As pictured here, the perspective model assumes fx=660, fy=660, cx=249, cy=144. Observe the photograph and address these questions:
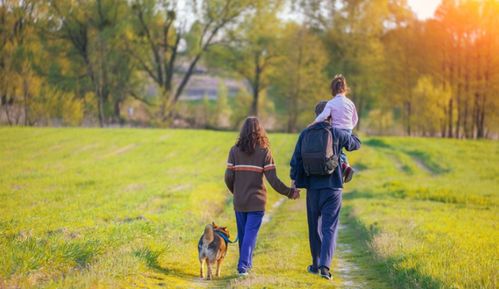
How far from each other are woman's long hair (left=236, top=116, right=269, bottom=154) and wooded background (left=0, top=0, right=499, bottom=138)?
42861mm

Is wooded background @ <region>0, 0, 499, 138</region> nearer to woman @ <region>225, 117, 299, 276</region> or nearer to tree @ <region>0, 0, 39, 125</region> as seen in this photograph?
tree @ <region>0, 0, 39, 125</region>

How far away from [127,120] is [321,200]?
194ft

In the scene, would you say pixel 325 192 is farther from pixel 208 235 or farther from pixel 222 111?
pixel 222 111

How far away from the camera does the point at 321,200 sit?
33.7 ft

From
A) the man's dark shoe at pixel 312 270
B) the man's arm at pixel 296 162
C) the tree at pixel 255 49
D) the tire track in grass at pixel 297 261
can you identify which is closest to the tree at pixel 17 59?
the tree at pixel 255 49

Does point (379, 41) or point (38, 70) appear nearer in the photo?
point (38, 70)

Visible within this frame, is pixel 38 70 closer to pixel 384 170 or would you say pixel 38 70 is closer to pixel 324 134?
pixel 384 170

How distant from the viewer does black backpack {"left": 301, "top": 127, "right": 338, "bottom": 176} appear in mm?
9898

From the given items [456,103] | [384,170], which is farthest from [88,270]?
[456,103]

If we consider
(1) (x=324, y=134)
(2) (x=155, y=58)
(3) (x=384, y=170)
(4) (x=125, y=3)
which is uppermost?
(4) (x=125, y=3)

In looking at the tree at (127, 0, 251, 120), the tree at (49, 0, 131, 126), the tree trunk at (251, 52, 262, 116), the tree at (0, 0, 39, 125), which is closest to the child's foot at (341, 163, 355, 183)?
the tree at (0, 0, 39, 125)

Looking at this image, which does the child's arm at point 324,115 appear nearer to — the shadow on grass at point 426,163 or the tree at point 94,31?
the shadow on grass at point 426,163

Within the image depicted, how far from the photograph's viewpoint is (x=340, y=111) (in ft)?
33.7

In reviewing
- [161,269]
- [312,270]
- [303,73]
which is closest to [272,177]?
[312,270]
